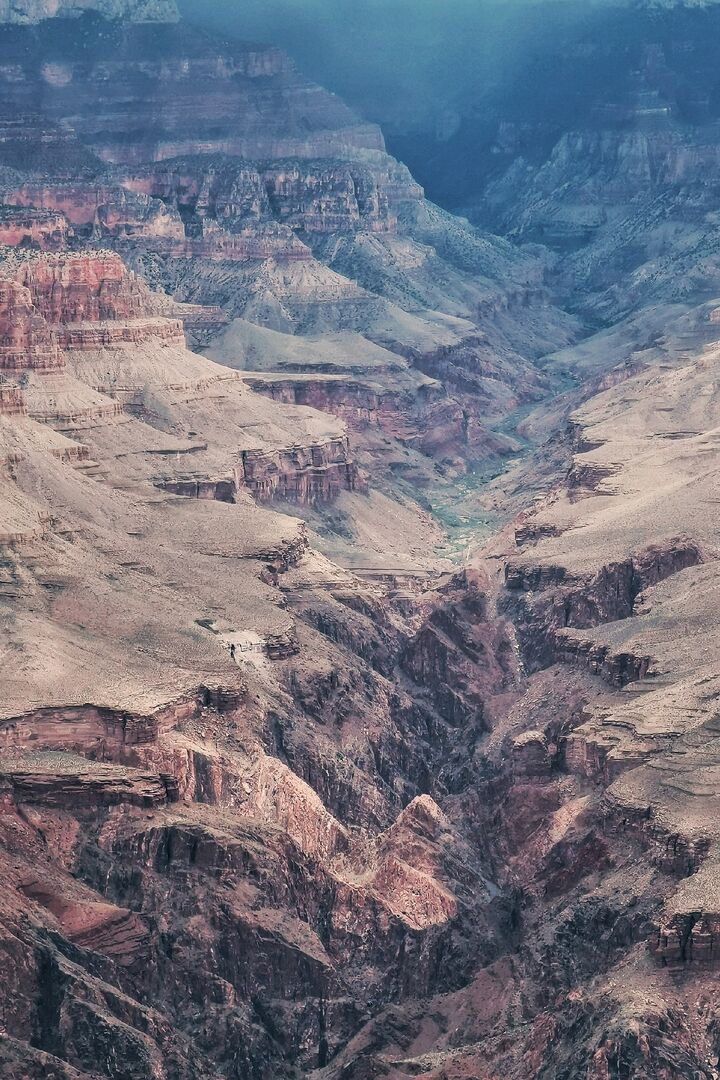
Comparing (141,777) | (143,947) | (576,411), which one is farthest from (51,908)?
(576,411)

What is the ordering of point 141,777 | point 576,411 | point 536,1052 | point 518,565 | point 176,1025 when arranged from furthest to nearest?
1. point 576,411
2. point 518,565
3. point 141,777
4. point 176,1025
5. point 536,1052

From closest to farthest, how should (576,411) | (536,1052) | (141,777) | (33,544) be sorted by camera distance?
(536,1052)
(141,777)
(33,544)
(576,411)

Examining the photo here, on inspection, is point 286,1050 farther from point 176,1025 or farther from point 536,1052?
point 536,1052

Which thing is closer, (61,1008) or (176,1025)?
(61,1008)

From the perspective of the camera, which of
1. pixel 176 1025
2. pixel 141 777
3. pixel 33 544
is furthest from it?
pixel 33 544

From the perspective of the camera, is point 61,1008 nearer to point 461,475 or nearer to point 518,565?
point 518,565

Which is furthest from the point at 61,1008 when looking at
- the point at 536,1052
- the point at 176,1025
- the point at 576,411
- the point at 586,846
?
the point at 576,411

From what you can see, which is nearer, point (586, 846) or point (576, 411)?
point (586, 846)

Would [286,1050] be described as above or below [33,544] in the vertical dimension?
below

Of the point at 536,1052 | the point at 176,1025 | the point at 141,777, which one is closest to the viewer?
the point at 536,1052
